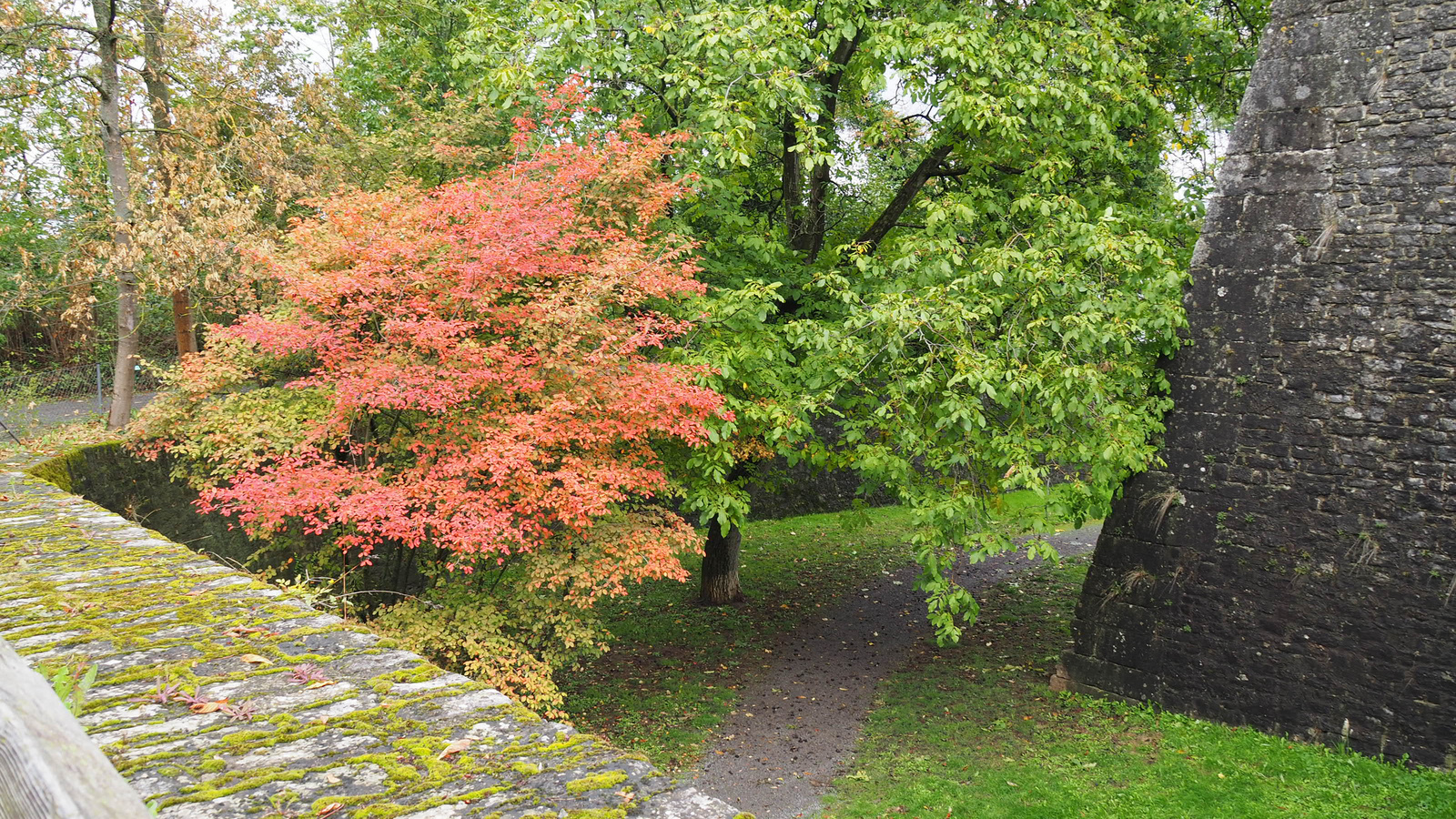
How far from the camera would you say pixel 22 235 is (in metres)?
16.6

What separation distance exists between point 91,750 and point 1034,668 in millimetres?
10290

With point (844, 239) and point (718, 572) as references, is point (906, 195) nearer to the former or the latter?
point (844, 239)

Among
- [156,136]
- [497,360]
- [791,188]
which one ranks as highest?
[156,136]

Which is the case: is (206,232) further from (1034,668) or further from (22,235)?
(1034,668)

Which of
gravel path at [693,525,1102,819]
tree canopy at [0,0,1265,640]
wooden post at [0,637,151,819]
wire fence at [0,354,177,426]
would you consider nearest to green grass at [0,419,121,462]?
tree canopy at [0,0,1265,640]

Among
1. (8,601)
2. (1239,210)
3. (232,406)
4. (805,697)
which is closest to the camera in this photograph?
(8,601)

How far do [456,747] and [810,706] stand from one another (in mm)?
7817

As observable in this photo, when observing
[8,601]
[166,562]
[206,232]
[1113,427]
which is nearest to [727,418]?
[1113,427]

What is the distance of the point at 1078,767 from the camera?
7.64 m

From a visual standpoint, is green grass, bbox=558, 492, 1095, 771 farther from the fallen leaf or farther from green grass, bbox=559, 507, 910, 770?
the fallen leaf

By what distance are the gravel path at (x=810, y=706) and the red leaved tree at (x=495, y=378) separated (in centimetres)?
203

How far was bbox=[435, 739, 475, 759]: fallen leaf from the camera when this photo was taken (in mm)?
2346

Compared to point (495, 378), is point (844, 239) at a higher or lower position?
higher

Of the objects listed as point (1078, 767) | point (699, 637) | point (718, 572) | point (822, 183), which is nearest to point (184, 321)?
point (718, 572)
